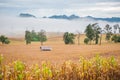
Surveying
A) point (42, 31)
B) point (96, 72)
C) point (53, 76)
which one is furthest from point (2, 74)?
point (42, 31)

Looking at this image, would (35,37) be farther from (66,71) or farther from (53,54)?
(66,71)

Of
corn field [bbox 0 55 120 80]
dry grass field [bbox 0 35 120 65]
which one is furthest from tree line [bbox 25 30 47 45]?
corn field [bbox 0 55 120 80]

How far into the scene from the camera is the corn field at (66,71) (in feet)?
38.0

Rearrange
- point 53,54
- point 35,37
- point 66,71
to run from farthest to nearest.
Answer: point 35,37 → point 53,54 → point 66,71

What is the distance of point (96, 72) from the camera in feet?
46.1

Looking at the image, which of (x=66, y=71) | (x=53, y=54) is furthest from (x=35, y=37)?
(x=66, y=71)

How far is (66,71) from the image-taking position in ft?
44.7

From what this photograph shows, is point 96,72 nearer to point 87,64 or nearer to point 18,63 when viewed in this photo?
point 87,64

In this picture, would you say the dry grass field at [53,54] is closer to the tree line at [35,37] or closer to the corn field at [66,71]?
the corn field at [66,71]

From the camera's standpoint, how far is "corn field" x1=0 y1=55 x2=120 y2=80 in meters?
11.6

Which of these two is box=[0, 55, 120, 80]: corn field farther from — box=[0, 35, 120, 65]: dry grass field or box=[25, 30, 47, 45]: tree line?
box=[25, 30, 47, 45]: tree line

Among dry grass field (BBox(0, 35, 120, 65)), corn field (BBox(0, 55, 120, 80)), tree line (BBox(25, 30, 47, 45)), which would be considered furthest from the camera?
tree line (BBox(25, 30, 47, 45))

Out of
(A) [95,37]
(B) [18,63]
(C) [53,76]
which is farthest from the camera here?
(A) [95,37]

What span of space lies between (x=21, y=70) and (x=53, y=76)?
6.19ft
